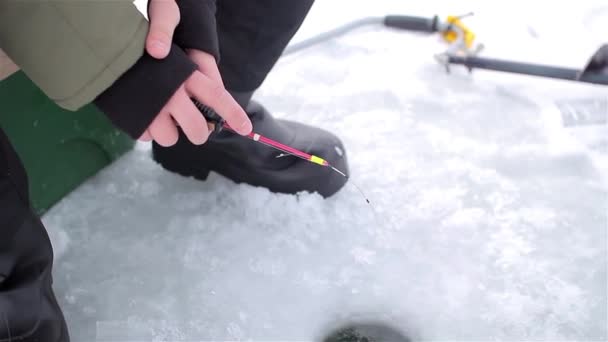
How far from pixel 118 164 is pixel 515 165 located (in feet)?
2.53

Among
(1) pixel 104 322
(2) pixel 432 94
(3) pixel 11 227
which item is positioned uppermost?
(3) pixel 11 227

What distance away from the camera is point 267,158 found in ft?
3.26

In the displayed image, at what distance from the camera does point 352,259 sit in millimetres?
921

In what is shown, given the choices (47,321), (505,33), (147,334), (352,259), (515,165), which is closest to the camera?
(47,321)

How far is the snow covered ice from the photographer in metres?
0.84

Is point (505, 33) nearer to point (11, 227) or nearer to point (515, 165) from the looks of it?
point (515, 165)

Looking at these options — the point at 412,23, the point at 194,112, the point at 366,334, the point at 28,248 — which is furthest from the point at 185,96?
the point at 412,23

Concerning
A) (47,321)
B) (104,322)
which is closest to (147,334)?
(104,322)

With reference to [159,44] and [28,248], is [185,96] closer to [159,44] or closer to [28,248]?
[159,44]

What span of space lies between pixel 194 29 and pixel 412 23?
912mm

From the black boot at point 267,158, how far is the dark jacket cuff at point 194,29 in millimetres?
279

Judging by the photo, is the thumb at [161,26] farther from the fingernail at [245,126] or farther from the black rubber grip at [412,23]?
the black rubber grip at [412,23]

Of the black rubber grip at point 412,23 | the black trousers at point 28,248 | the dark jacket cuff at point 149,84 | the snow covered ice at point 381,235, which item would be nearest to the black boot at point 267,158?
the snow covered ice at point 381,235

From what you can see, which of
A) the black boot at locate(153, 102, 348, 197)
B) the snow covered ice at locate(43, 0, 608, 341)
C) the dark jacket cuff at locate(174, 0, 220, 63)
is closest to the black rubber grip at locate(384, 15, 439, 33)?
the snow covered ice at locate(43, 0, 608, 341)
